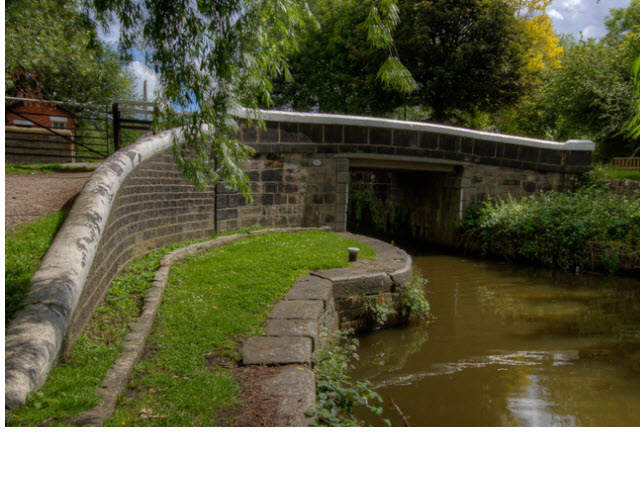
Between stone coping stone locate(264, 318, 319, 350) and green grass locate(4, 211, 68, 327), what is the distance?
6.05ft

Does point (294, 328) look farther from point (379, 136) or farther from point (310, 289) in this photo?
point (379, 136)

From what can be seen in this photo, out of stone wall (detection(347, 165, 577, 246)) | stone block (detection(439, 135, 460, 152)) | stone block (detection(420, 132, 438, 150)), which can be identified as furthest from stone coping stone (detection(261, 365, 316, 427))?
stone wall (detection(347, 165, 577, 246))

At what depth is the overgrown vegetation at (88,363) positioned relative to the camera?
2.27m

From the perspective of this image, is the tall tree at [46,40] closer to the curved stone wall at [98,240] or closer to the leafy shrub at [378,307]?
the curved stone wall at [98,240]

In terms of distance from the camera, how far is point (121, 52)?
3.67m

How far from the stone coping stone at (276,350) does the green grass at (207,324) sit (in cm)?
12

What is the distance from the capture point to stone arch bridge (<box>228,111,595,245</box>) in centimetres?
888

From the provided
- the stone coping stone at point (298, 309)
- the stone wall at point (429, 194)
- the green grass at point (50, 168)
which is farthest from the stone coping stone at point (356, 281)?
the stone wall at point (429, 194)

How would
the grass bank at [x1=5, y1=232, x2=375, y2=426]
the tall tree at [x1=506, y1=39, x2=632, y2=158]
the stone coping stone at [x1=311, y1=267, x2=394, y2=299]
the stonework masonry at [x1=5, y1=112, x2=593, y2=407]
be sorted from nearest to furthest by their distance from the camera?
the grass bank at [x1=5, y1=232, x2=375, y2=426]
the stonework masonry at [x1=5, y1=112, x2=593, y2=407]
the stone coping stone at [x1=311, y1=267, x2=394, y2=299]
the tall tree at [x1=506, y1=39, x2=632, y2=158]

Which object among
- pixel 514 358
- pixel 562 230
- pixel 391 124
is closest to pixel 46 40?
pixel 391 124

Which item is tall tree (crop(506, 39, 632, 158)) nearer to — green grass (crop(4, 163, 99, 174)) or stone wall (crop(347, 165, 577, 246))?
stone wall (crop(347, 165, 577, 246))

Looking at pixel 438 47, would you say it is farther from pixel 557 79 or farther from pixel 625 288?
pixel 625 288

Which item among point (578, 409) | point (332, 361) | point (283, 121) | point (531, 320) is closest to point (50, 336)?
point (332, 361)

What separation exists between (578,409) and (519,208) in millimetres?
7716
